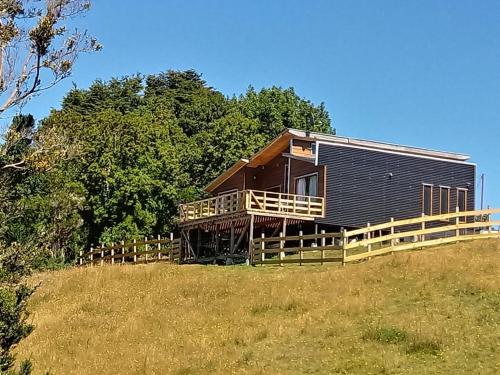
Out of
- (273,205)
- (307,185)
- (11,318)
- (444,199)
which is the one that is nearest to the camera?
(11,318)

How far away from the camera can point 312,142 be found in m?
43.2

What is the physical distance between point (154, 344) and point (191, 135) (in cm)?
5679

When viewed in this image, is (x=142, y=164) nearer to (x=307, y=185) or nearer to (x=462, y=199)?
(x=307, y=185)

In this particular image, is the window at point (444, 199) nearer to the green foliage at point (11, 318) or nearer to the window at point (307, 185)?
the window at point (307, 185)

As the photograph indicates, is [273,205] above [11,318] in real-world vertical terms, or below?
above

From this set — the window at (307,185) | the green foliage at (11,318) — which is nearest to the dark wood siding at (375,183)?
the window at (307,185)

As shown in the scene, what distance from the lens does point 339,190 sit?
42.2 m

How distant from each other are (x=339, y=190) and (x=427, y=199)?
5703 mm

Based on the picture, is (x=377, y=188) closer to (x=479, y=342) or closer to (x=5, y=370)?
(x=479, y=342)

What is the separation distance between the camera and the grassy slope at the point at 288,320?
63.5 ft

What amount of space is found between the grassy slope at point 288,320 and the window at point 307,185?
10.8 meters

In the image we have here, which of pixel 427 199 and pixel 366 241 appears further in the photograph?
pixel 427 199

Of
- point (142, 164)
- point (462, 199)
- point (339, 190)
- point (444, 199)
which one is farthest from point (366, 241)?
point (142, 164)

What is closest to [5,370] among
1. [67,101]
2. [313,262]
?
[313,262]
